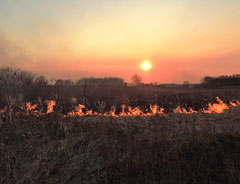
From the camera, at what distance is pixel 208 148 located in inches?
148

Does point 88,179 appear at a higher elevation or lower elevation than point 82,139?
lower

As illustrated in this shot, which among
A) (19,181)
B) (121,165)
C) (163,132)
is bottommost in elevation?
(19,181)

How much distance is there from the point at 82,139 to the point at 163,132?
2013 millimetres

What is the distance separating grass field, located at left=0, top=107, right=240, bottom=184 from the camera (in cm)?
324

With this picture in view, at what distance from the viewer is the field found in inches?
128

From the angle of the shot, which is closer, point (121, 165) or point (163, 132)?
point (121, 165)

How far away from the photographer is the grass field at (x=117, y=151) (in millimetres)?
3244

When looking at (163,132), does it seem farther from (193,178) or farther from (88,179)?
(88,179)

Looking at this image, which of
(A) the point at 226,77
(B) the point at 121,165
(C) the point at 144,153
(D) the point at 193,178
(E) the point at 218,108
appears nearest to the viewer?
(D) the point at 193,178

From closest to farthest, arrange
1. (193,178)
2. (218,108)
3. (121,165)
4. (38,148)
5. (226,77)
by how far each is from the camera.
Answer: (193,178) → (121,165) → (38,148) → (218,108) → (226,77)

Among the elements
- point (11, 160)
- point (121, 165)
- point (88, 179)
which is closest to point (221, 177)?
point (121, 165)

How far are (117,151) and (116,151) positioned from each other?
0.03 meters

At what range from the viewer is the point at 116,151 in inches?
149

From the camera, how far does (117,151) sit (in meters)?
3.79
